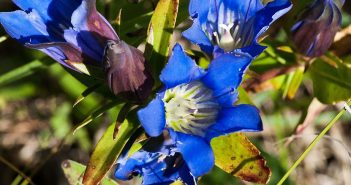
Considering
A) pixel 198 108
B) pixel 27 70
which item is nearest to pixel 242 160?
pixel 198 108

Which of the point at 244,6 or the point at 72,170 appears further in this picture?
the point at 72,170

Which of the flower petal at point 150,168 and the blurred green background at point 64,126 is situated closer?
the flower petal at point 150,168

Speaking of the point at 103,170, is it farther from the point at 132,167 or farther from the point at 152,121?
the point at 152,121

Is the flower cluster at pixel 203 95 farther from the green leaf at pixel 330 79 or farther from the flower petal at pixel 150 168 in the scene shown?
the green leaf at pixel 330 79

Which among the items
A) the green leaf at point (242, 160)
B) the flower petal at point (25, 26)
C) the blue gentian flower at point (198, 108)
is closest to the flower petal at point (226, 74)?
the blue gentian flower at point (198, 108)

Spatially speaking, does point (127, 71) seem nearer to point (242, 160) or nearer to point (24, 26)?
point (24, 26)

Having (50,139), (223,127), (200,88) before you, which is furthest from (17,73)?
(223,127)

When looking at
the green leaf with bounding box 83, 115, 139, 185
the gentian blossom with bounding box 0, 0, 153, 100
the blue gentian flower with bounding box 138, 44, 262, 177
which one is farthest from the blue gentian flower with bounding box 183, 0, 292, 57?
the green leaf with bounding box 83, 115, 139, 185
